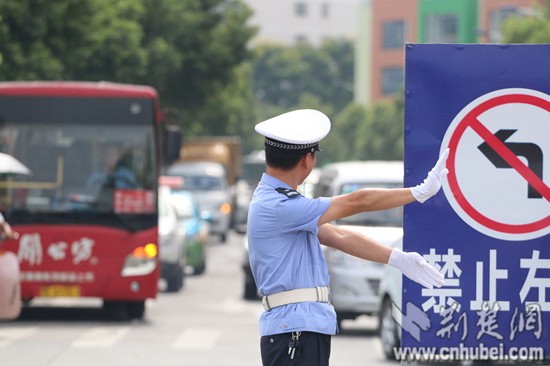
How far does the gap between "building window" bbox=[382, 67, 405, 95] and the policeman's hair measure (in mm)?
80992

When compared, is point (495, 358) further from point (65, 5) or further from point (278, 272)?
point (65, 5)

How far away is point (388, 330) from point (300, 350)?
7.03 meters

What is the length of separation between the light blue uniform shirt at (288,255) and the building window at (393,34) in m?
80.9

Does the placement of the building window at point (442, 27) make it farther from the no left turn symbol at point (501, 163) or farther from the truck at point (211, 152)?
the no left turn symbol at point (501, 163)

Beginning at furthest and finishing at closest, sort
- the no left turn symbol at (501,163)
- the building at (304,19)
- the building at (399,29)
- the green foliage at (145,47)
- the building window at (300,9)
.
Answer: the building window at (300,9)
the building at (304,19)
the building at (399,29)
the green foliage at (145,47)
the no left turn symbol at (501,163)

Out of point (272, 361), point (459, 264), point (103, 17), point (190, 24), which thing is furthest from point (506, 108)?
point (190, 24)

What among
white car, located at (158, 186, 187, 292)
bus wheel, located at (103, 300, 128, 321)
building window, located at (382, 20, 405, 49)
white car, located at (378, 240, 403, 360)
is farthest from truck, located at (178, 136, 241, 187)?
building window, located at (382, 20, 405, 49)

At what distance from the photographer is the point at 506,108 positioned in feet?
18.7

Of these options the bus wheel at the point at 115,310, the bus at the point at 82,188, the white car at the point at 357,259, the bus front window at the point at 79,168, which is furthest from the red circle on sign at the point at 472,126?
the bus wheel at the point at 115,310

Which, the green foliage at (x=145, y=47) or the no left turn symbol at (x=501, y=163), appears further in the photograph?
the green foliage at (x=145, y=47)

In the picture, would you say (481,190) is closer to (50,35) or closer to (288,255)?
(288,255)

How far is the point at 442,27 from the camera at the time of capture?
248 ft

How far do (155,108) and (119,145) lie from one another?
0.64m

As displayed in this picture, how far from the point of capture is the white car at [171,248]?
1931 centimetres
